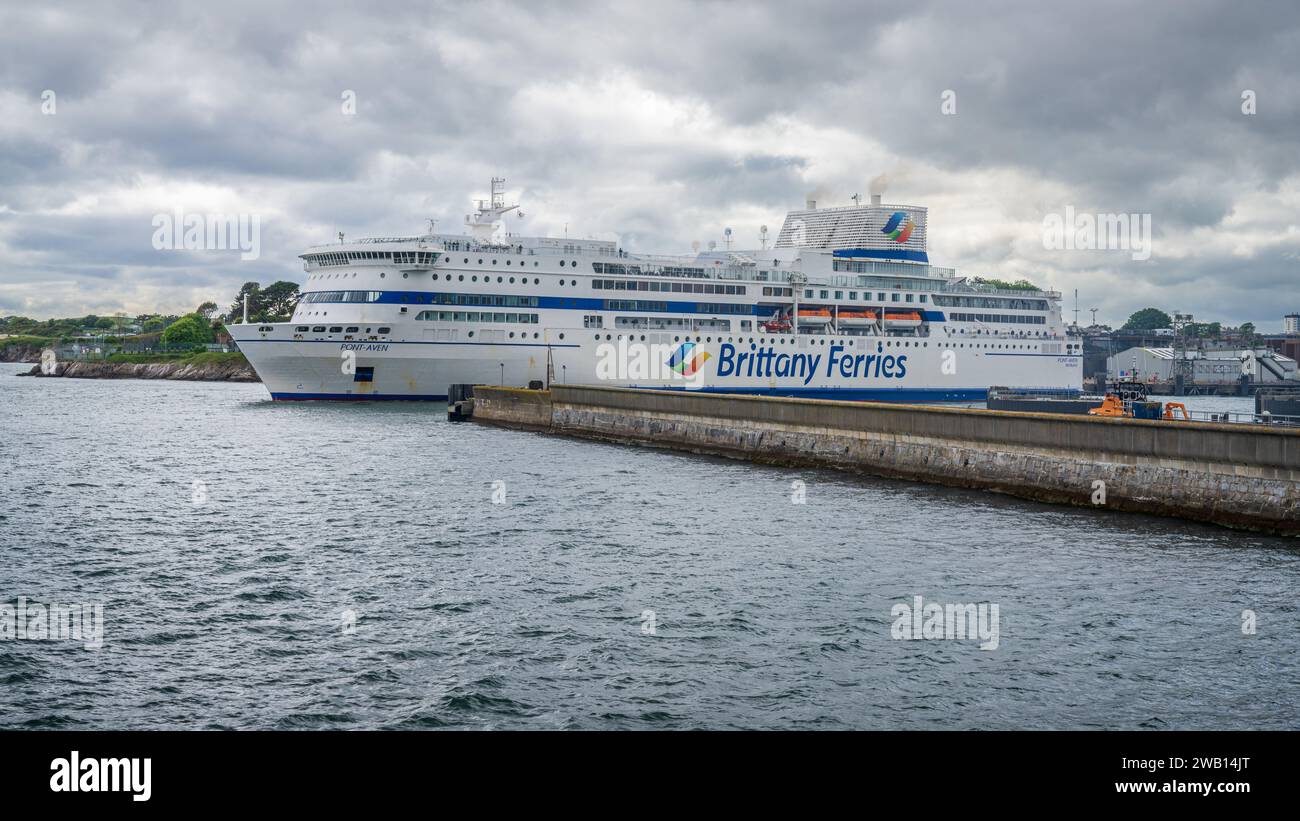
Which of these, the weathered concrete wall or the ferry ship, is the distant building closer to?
the ferry ship

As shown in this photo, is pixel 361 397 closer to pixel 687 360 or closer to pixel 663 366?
pixel 663 366

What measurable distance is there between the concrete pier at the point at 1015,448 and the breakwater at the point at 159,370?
10510 centimetres

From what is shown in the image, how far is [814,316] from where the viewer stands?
8450 centimetres

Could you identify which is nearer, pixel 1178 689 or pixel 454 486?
pixel 1178 689

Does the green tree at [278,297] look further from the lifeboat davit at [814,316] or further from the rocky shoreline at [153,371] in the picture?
the lifeboat davit at [814,316]

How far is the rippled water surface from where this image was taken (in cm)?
1325

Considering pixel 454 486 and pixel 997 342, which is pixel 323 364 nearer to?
pixel 454 486

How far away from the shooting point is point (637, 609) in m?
17.9

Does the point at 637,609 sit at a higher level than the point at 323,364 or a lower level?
lower
